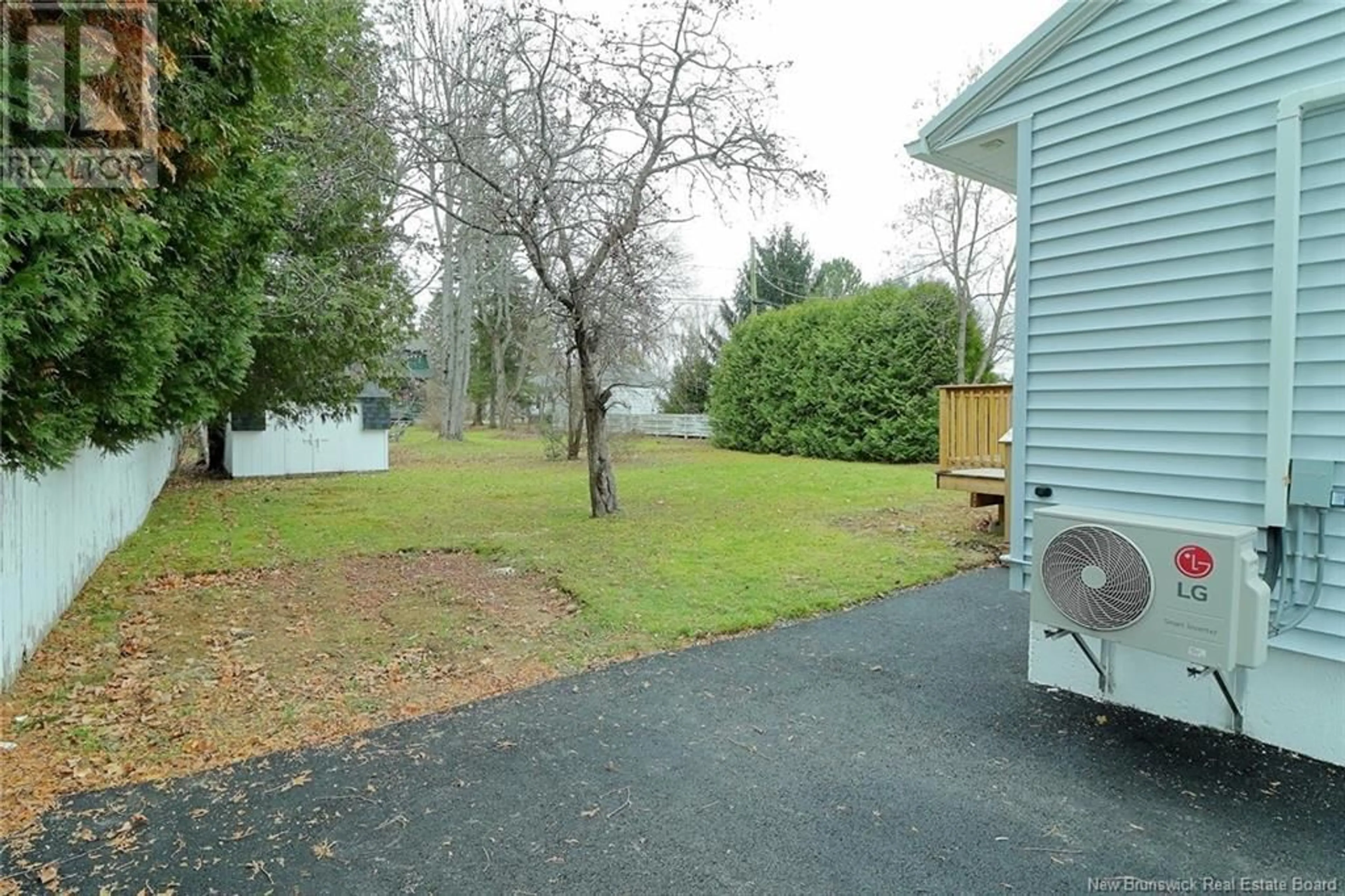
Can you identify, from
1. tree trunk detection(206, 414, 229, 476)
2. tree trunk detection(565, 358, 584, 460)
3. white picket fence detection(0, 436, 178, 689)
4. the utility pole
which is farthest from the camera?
the utility pole

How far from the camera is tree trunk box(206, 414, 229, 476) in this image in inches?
512

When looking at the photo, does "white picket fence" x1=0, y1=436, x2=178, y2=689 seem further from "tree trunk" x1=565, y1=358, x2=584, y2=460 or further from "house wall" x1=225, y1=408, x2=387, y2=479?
"tree trunk" x1=565, y1=358, x2=584, y2=460

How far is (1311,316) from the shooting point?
2.62 m

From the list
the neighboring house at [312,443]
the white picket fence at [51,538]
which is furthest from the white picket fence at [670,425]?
the white picket fence at [51,538]

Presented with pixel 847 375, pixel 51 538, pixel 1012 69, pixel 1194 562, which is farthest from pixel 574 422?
pixel 1194 562

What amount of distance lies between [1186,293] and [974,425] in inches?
209

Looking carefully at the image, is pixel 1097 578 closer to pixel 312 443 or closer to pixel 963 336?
pixel 963 336

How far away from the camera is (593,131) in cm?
720

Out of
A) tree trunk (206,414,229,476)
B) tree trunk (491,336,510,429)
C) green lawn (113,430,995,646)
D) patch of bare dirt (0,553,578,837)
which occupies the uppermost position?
tree trunk (491,336,510,429)

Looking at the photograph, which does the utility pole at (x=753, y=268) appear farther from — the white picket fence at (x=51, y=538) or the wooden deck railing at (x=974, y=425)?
the white picket fence at (x=51, y=538)

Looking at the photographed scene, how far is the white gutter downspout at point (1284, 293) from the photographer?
258 cm

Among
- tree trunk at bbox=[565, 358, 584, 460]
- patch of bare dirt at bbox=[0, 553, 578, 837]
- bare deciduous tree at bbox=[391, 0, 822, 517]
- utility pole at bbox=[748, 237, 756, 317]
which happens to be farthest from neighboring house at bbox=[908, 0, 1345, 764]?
utility pole at bbox=[748, 237, 756, 317]

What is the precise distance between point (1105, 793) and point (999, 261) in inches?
583

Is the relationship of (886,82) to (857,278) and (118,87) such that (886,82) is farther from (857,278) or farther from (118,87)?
(118,87)
